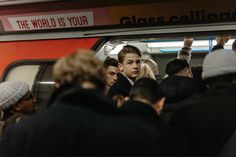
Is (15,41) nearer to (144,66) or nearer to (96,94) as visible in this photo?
(144,66)

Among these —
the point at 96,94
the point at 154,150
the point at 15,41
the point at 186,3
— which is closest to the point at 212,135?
the point at 154,150

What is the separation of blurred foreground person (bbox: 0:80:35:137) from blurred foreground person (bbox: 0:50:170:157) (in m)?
0.76

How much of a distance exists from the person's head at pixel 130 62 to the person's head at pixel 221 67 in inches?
34.9

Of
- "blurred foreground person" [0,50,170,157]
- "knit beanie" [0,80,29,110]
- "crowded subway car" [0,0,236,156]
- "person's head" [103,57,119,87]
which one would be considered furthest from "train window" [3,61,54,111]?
"blurred foreground person" [0,50,170,157]

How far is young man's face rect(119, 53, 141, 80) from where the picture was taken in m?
2.85

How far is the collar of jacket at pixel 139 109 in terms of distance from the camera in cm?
164

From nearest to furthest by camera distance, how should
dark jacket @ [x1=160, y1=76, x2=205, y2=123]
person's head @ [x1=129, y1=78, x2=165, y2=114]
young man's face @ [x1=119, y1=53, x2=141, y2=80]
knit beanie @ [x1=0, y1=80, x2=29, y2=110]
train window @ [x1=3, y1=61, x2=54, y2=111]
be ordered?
person's head @ [x1=129, y1=78, x2=165, y2=114] → knit beanie @ [x1=0, y1=80, x2=29, y2=110] → dark jacket @ [x1=160, y1=76, x2=205, y2=123] → young man's face @ [x1=119, y1=53, x2=141, y2=80] → train window @ [x1=3, y1=61, x2=54, y2=111]

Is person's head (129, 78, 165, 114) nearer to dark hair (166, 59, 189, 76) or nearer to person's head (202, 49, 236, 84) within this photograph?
person's head (202, 49, 236, 84)

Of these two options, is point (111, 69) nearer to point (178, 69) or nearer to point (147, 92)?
point (178, 69)

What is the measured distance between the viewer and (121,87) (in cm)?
267

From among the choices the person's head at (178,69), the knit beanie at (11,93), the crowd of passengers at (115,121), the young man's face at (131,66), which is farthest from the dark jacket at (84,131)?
the young man's face at (131,66)

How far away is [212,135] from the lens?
6.26 feet

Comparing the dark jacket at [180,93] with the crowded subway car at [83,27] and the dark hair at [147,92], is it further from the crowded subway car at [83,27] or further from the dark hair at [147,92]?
the dark hair at [147,92]

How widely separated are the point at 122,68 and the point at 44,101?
1.07m
